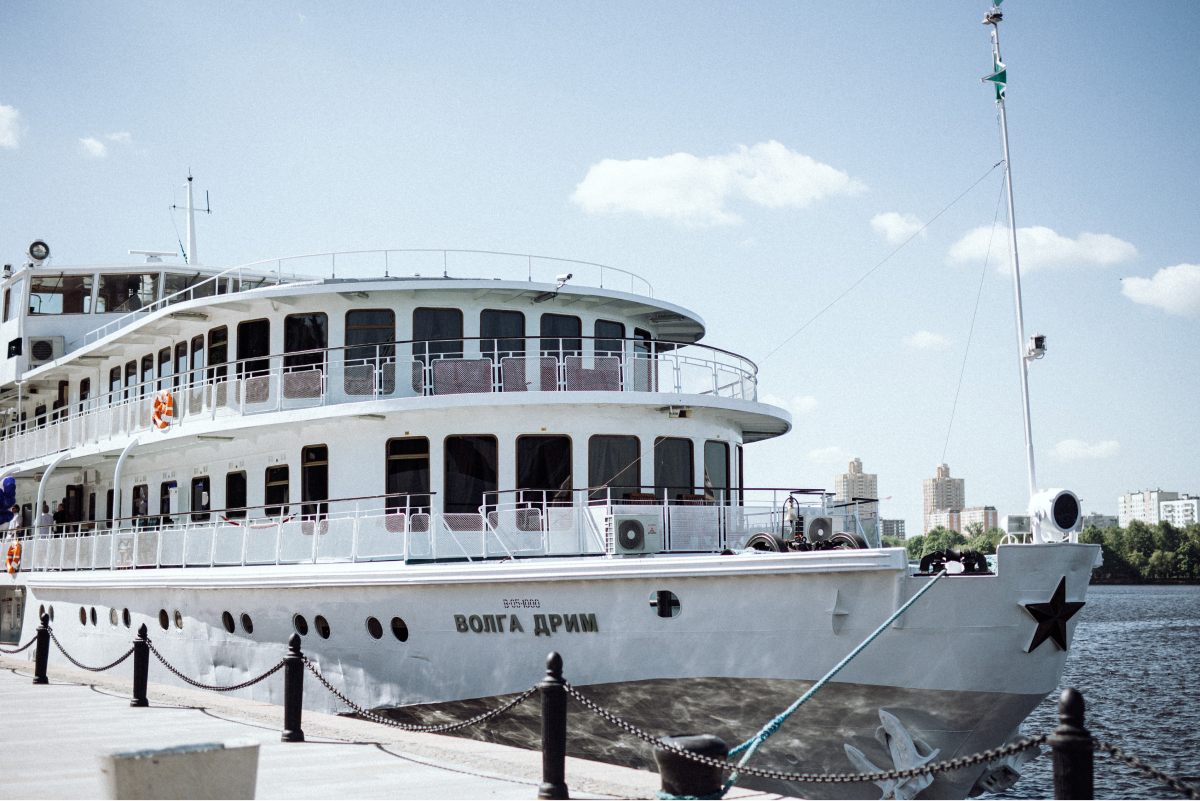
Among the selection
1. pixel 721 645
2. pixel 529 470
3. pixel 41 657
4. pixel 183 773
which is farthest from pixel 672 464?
pixel 183 773

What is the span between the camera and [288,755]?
8.79 meters

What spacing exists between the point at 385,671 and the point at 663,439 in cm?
494

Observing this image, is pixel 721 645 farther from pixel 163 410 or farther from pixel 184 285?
pixel 184 285

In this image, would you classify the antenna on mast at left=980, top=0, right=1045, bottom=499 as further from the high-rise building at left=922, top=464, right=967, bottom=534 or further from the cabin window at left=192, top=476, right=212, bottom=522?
the high-rise building at left=922, top=464, right=967, bottom=534

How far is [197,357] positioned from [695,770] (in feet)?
46.9

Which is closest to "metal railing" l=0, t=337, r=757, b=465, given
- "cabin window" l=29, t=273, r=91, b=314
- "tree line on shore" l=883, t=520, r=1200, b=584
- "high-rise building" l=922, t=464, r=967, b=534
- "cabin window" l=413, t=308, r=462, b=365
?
"cabin window" l=413, t=308, r=462, b=365

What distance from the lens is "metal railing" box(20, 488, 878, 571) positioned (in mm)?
12477

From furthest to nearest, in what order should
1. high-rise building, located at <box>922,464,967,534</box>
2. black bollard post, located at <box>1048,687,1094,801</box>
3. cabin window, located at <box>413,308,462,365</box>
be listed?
high-rise building, located at <box>922,464,967,534</box>
cabin window, located at <box>413,308,462,365</box>
black bollard post, located at <box>1048,687,1094,801</box>

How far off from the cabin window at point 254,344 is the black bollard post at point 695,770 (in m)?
11.9

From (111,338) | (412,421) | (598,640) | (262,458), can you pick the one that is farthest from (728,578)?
(111,338)

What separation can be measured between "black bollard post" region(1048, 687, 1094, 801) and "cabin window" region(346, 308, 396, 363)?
12.5 metres

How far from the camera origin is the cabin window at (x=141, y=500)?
64.6 feet

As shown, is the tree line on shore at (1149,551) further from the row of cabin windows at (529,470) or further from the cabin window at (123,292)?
the row of cabin windows at (529,470)

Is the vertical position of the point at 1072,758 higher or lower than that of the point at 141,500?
lower
